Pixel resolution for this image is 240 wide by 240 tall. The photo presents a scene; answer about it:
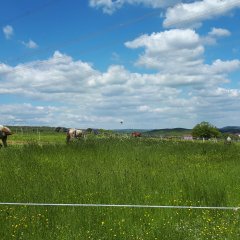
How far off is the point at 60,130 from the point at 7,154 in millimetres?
85171

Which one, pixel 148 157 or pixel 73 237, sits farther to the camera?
pixel 148 157

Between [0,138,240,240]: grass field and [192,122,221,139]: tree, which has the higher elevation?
[192,122,221,139]: tree

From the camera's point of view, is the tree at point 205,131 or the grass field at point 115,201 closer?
the grass field at point 115,201

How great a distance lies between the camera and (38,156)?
59.6 feet

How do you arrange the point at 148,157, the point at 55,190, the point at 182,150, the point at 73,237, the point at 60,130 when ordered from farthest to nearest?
the point at 60,130 < the point at 182,150 < the point at 148,157 < the point at 55,190 < the point at 73,237

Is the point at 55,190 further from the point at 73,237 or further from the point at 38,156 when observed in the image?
the point at 38,156

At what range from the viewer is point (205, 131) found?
13775cm

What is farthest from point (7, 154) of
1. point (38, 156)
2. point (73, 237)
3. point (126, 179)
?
point (73, 237)

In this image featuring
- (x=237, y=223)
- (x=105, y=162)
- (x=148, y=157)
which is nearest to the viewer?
(x=237, y=223)

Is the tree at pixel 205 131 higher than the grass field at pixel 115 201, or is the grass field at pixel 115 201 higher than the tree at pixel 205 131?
the tree at pixel 205 131

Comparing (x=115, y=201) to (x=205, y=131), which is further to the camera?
(x=205, y=131)

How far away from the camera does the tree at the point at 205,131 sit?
448 ft

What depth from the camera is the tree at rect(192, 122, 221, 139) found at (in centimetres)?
13662

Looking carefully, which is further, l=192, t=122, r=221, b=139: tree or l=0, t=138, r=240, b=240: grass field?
l=192, t=122, r=221, b=139: tree
